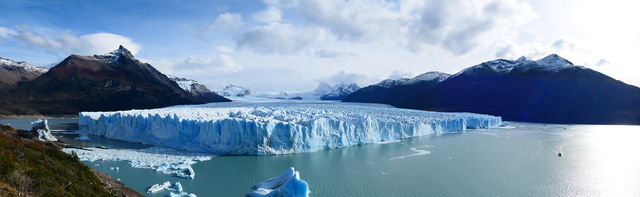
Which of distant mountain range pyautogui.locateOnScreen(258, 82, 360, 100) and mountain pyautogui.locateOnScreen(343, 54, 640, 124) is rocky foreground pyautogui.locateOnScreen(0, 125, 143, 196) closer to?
mountain pyautogui.locateOnScreen(343, 54, 640, 124)

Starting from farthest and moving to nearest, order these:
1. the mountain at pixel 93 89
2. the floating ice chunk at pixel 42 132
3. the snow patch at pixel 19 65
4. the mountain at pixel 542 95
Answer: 1. the snow patch at pixel 19 65
2. the mountain at pixel 93 89
3. the mountain at pixel 542 95
4. the floating ice chunk at pixel 42 132

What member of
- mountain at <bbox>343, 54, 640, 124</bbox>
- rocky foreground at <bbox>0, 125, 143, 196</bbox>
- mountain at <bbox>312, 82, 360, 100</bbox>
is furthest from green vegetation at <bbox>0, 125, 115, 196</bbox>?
mountain at <bbox>312, 82, 360, 100</bbox>

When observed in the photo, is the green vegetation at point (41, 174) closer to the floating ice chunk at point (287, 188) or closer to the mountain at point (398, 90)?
the floating ice chunk at point (287, 188)

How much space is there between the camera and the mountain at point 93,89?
1754 inches

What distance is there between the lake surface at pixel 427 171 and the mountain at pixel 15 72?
1978 inches

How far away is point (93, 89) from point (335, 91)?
95848 mm

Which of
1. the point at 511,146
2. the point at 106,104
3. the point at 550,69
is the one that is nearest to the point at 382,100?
the point at 550,69

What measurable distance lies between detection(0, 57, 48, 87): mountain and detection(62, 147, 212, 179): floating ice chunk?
159 feet

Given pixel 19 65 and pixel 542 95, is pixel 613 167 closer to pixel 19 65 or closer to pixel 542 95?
pixel 542 95

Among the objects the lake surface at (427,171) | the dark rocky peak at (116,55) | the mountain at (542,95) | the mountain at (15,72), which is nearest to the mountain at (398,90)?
the mountain at (542,95)

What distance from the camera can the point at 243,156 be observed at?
678 inches

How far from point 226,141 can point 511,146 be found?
1577 centimetres

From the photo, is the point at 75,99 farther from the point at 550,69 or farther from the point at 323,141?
the point at 550,69

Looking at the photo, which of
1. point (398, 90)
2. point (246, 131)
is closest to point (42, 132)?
point (246, 131)
